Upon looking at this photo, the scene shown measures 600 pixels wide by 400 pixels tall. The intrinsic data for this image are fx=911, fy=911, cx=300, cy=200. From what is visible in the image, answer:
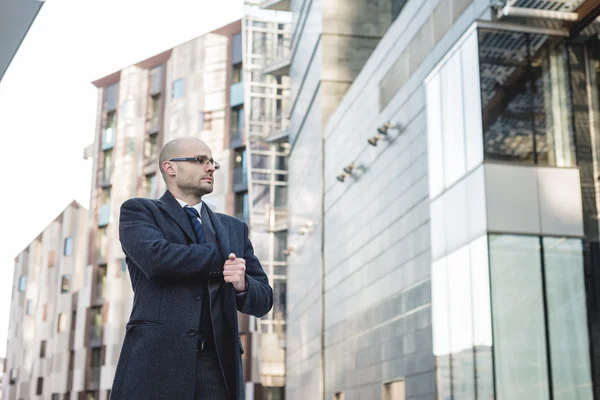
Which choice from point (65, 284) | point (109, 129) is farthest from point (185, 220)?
point (65, 284)

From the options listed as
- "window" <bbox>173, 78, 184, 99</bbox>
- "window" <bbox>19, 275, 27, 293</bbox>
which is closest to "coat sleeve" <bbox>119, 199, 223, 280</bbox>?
"window" <bbox>173, 78, 184, 99</bbox>

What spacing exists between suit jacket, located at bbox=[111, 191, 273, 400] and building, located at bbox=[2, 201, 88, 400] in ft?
Answer: 191

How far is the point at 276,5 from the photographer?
43.0m

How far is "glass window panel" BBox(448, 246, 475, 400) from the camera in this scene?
56.5 feet

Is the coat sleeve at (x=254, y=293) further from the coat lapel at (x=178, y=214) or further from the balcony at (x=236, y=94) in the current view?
the balcony at (x=236, y=94)

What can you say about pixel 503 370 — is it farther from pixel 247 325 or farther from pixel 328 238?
pixel 247 325

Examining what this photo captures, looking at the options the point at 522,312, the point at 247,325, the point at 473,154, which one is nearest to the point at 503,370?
the point at 522,312

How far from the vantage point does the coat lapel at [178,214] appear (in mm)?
3918

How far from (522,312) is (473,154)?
3293mm

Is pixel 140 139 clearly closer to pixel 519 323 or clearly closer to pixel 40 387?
pixel 40 387

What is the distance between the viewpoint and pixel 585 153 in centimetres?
1738

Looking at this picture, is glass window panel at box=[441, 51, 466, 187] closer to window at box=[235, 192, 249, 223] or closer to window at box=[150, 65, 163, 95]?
window at box=[235, 192, 249, 223]

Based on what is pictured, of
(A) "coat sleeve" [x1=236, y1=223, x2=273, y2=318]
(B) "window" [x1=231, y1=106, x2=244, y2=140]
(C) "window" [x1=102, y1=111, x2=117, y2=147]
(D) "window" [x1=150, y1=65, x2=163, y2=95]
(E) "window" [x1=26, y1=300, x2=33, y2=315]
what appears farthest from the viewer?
(E) "window" [x1=26, y1=300, x2=33, y2=315]

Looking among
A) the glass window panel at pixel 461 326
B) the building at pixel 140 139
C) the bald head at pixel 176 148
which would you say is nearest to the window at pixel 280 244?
the building at pixel 140 139
